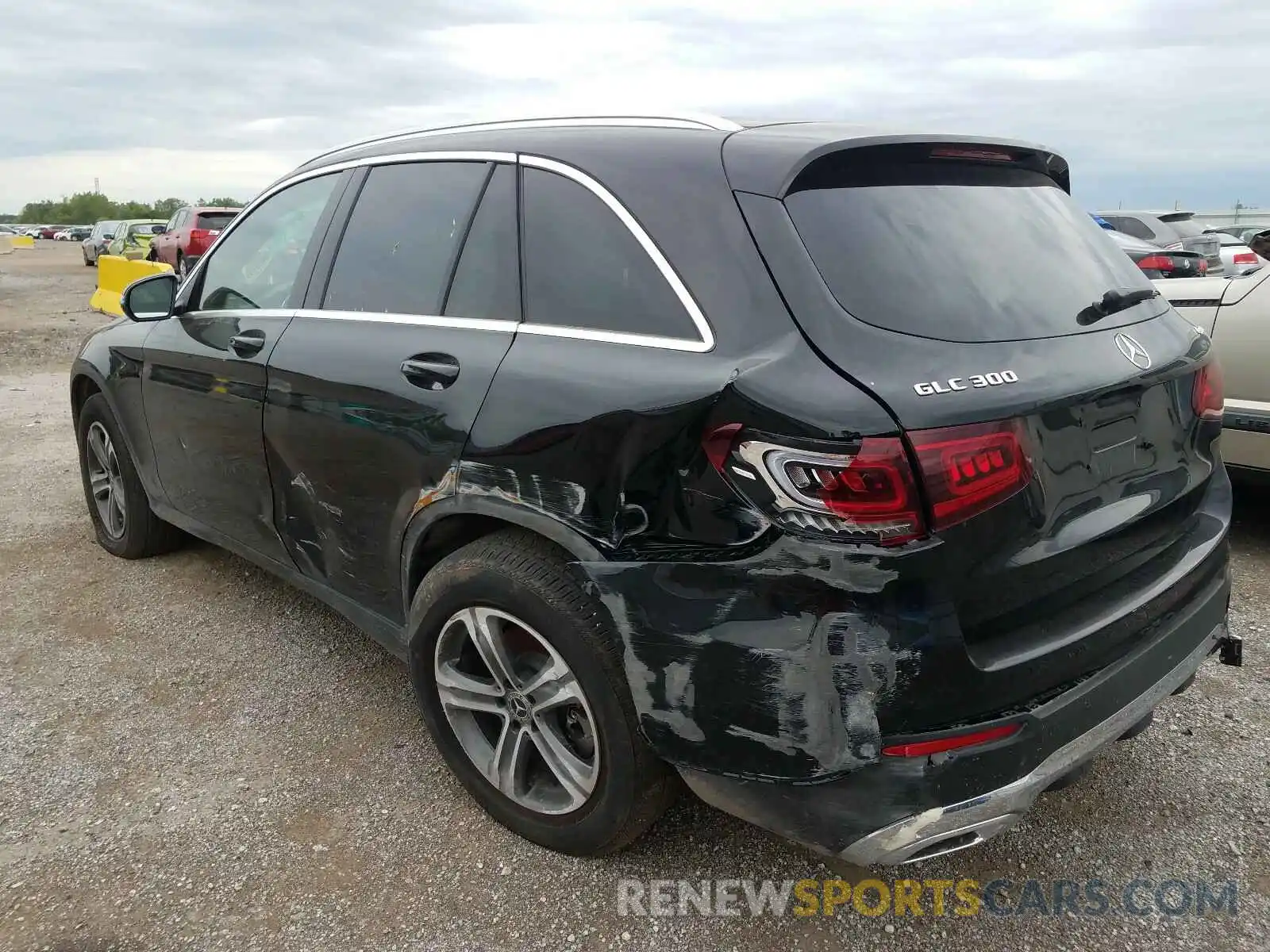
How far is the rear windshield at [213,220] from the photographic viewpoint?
746 inches

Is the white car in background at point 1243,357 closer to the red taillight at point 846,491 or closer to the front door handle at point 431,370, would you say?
the red taillight at point 846,491

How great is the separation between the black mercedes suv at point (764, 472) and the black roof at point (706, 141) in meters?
0.01

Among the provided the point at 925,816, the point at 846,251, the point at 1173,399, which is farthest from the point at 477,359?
the point at 1173,399

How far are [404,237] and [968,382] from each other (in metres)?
1.75

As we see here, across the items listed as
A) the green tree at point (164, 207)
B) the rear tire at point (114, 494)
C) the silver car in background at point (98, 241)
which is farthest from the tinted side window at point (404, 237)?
the green tree at point (164, 207)

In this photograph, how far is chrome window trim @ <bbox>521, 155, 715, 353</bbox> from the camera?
2.06 meters

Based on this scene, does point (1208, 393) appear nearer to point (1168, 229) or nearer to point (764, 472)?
point (764, 472)

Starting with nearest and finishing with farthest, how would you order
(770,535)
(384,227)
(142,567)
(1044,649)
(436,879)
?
1. (770,535)
2. (1044,649)
3. (436,879)
4. (384,227)
5. (142,567)

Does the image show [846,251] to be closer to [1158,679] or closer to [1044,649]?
[1044,649]

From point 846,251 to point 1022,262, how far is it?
0.52 m

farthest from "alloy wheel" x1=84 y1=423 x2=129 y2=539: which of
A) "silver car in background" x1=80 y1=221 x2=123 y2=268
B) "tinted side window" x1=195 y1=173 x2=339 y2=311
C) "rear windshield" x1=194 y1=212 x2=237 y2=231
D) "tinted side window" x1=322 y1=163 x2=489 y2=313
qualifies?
"silver car in background" x1=80 y1=221 x2=123 y2=268

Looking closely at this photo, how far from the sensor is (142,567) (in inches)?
179

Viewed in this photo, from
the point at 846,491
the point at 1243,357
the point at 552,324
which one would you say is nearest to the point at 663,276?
the point at 552,324

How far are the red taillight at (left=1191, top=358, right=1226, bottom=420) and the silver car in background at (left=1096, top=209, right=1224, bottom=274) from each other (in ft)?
42.3
